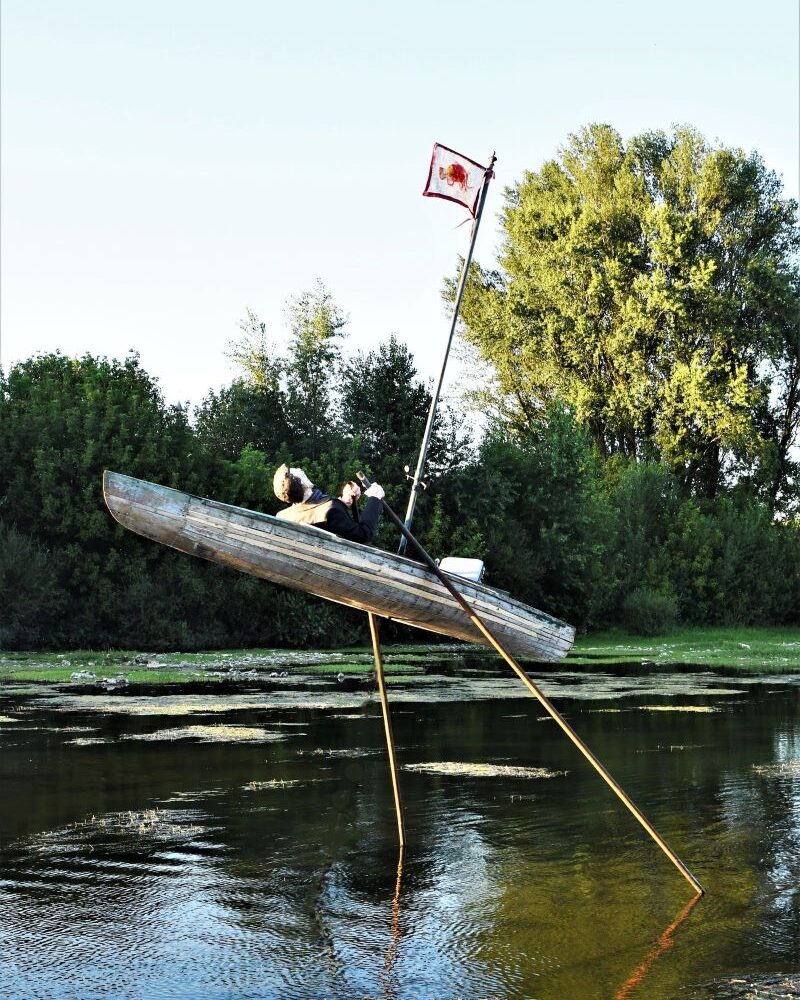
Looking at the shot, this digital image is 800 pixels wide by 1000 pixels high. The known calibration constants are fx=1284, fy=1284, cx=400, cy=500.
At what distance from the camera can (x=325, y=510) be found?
10.7 metres

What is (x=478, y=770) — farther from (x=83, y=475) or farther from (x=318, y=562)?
(x=83, y=475)

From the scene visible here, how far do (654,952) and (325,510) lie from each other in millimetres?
4265

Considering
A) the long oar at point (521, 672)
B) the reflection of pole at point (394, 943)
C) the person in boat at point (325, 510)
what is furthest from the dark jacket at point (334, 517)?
the reflection of pole at point (394, 943)

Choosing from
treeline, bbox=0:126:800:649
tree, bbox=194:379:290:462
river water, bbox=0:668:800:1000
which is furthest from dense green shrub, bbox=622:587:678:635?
river water, bbox=0:668:800:1000

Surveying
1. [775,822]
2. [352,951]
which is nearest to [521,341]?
[775,822]

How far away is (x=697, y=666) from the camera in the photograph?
3819cm

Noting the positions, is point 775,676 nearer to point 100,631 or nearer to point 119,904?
point 100,631

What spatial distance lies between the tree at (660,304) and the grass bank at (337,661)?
15.1 metres

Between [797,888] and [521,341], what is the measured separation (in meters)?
60.0

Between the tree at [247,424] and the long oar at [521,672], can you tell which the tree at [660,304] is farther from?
Result: the long oar at [521,672]

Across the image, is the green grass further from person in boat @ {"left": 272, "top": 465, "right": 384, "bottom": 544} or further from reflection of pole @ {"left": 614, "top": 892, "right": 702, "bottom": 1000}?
person in boat @ {"left": 272, "top": 465, "right": 384, "bottom": 544}

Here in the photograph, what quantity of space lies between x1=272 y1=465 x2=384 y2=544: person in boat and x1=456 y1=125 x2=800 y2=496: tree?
5359cm

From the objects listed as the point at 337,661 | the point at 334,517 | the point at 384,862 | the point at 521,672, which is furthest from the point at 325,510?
the point at 337,661

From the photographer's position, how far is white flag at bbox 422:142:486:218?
12.0 metres
